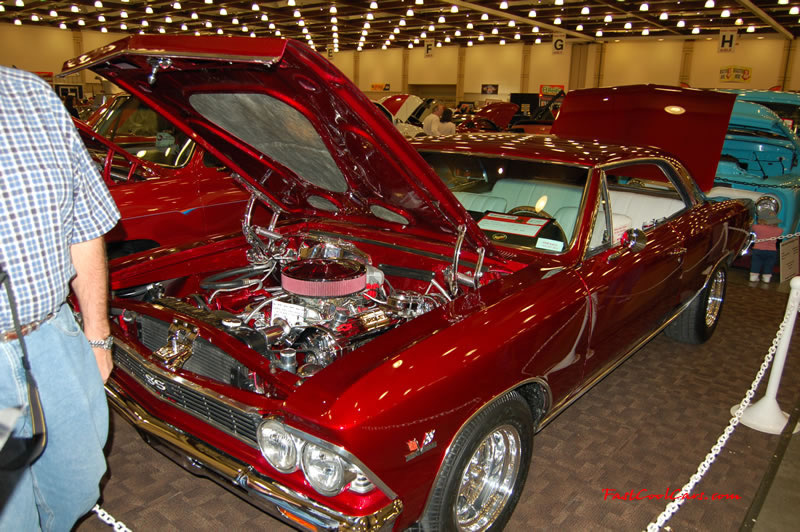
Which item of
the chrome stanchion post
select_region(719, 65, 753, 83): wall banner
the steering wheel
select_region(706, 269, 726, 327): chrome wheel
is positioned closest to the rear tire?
select_region(706, 269, 726, 327): chrome wheel

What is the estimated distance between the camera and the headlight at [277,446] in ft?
5.90

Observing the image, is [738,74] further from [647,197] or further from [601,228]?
[601,228]

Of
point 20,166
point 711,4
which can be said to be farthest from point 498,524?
point 711,4

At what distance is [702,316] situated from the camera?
165 inches

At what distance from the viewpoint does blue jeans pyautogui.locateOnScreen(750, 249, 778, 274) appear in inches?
235

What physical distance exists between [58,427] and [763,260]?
637 cm

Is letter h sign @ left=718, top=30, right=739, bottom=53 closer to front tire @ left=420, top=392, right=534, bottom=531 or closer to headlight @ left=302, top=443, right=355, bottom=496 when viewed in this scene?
front tire @ left=420, top=392, right=534, bottom=531

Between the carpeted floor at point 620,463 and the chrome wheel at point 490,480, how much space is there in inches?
8.4

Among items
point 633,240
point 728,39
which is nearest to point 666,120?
point 633,240

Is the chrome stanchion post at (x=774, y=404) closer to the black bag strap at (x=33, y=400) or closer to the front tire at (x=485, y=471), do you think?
the front tire at (x=485, y=471)

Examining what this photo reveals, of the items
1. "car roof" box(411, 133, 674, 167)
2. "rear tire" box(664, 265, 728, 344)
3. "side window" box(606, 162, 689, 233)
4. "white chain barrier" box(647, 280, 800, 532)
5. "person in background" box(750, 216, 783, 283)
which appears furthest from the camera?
"person in background" box(750, 216, 783, 283)

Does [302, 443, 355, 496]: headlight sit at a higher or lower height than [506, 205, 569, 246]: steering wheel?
lower

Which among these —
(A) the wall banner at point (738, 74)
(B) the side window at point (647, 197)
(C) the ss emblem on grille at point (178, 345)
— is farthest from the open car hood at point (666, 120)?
(A) the wall banner at point (738, 74)

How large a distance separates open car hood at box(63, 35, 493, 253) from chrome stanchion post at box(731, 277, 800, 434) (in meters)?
1.78
